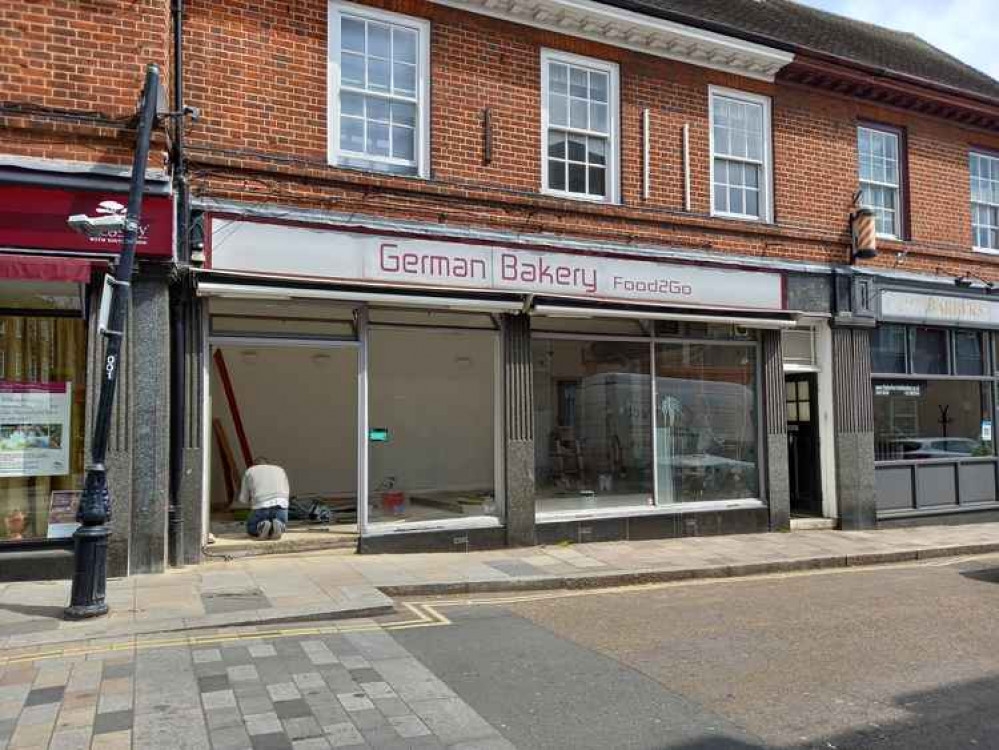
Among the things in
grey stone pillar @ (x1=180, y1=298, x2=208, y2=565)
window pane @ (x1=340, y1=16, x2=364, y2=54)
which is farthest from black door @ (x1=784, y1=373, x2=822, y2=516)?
grey stone pillar @ (x1=180, y1=298, x2=208, y2=565)

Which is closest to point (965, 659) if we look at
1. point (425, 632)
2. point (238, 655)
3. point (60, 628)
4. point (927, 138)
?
point (425, 632)

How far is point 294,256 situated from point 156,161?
1659 mm

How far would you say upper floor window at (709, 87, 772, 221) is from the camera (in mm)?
12125

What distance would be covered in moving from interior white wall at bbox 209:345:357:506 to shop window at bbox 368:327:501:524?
857 mm

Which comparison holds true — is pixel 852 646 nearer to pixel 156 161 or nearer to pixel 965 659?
pixel 965 659

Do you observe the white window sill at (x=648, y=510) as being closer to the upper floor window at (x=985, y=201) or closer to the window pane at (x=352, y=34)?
the window pane at (x=352, y=34)

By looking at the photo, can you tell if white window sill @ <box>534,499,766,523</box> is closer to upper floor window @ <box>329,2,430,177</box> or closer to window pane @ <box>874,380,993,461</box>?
window pane @ <box>874,380,993,461</box>

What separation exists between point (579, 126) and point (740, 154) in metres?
2.78

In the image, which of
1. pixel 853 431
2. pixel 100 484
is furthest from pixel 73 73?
pixel 853 431

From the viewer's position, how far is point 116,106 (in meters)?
8.13

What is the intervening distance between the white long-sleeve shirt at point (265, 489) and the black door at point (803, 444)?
8.02 metres

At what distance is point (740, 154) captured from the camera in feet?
40.4

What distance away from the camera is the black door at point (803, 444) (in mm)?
13039

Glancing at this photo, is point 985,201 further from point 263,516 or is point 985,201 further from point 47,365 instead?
point 47,365
